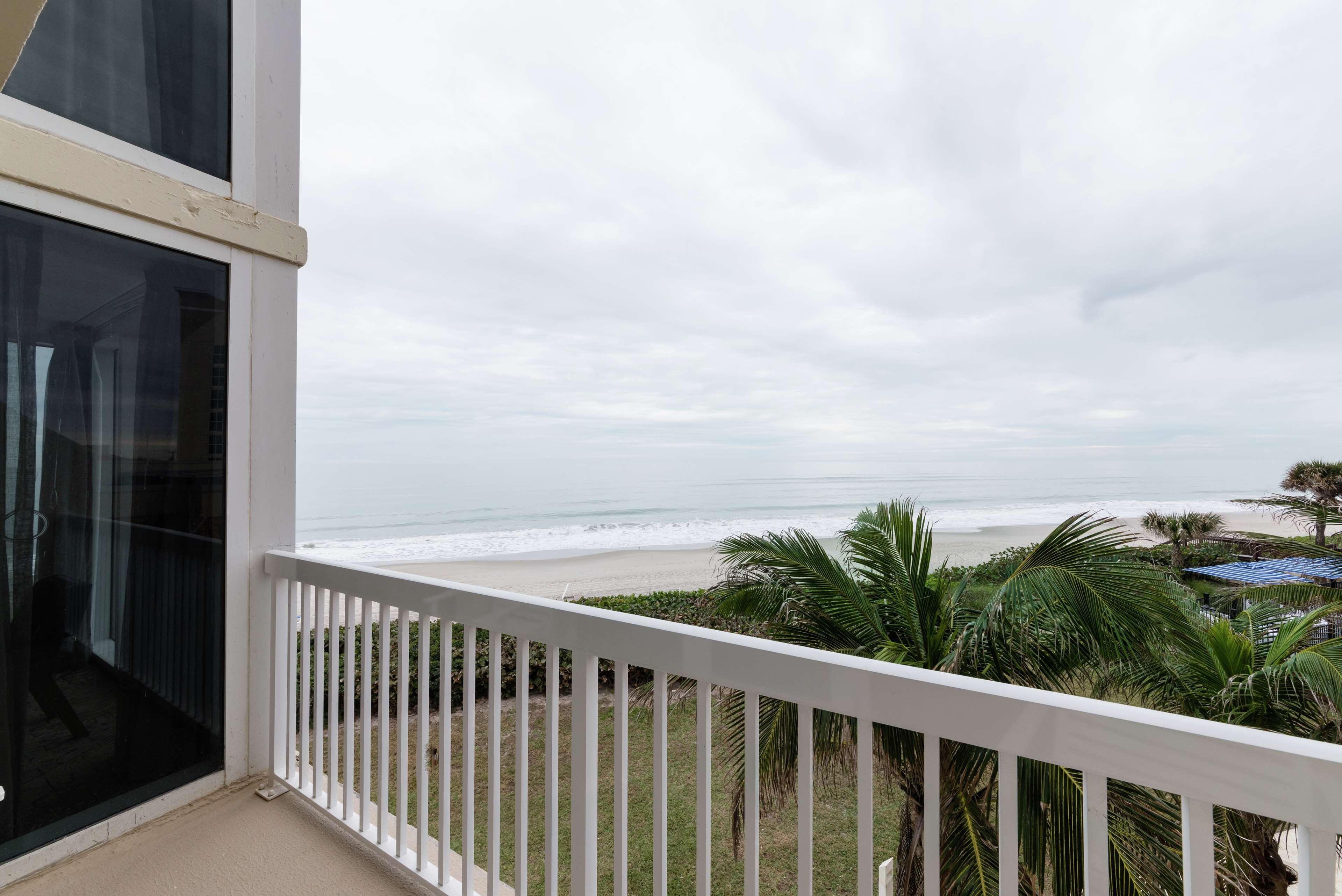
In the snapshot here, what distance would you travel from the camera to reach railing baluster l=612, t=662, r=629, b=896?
1.18 meters

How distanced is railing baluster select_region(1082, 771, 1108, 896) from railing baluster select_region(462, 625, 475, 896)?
1.23 m

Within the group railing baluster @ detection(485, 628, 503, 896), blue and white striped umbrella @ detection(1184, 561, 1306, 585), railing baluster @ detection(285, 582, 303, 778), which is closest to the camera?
railing baluster @ detection(485, 628, 503, 896)

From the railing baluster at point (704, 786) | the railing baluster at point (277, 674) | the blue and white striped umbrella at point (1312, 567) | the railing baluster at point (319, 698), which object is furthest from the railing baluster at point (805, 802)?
the blue and white striped umbrella at point (1312, 567)

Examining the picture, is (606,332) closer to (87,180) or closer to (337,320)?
(337,320)

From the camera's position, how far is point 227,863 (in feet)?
5.77

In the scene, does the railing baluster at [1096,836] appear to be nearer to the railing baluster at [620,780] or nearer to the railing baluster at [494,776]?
the railing baluster at [620,780]

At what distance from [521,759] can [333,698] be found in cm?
90

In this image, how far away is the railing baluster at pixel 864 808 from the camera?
0.87 meters

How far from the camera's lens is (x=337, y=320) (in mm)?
24391

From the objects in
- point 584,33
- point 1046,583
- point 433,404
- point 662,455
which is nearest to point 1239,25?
point 584,33

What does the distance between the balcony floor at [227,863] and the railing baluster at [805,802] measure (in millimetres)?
1248

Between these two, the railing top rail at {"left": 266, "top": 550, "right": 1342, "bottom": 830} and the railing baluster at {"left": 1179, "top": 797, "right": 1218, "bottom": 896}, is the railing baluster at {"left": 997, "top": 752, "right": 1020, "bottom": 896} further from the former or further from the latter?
the railing baluster at {"left": 1179, "top": 797, "right": 1218, "bottom": 896}

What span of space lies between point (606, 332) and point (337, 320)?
38.0 ft

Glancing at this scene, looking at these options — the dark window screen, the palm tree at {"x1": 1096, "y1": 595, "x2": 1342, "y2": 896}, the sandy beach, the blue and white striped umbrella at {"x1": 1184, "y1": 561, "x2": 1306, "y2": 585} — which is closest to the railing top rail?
the dark window screen
